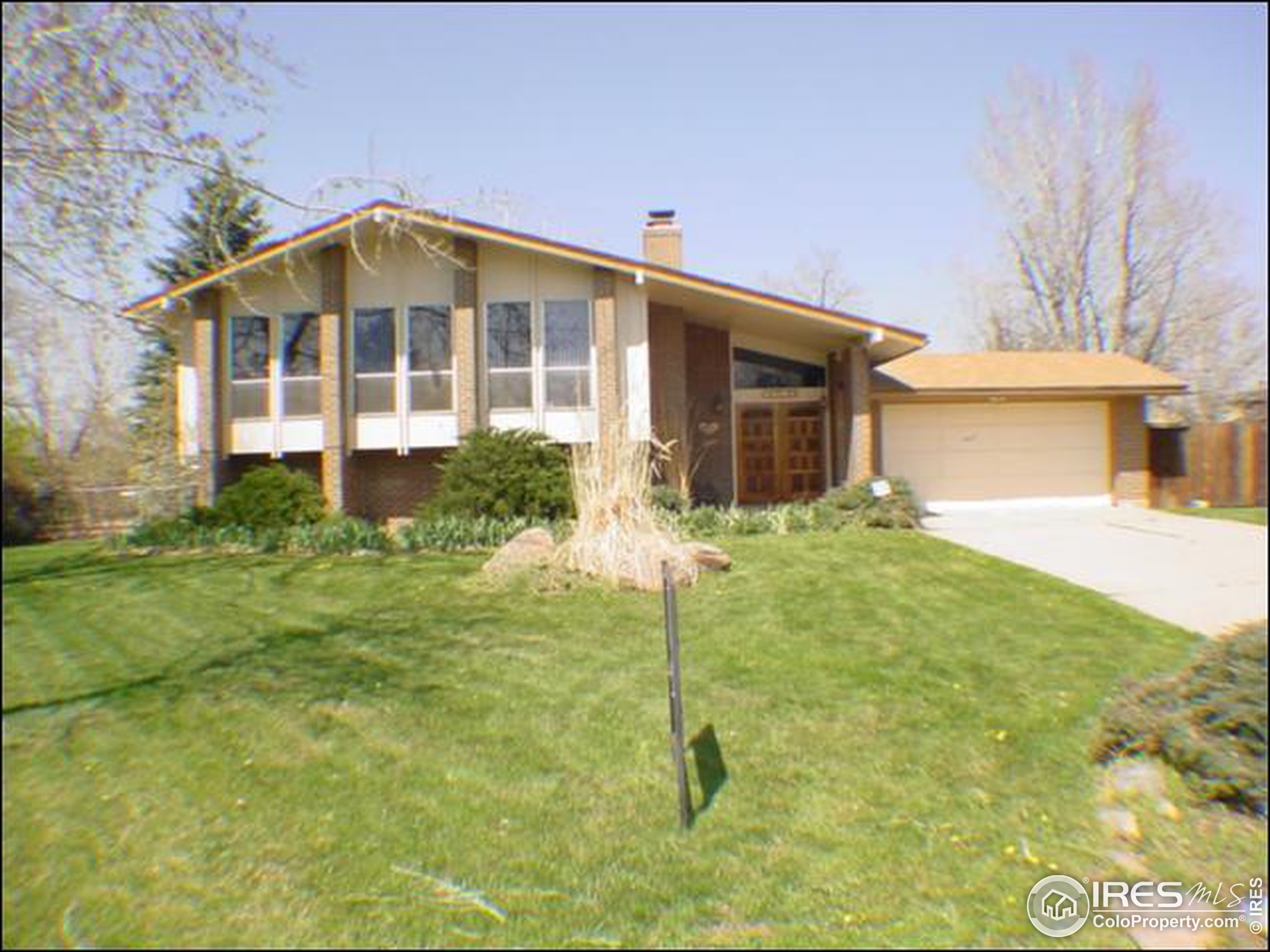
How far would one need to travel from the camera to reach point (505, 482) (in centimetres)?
1159

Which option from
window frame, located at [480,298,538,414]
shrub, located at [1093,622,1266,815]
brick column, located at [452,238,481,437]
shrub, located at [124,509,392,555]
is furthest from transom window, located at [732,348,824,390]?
shrub, located at [1093,622,1266,815]

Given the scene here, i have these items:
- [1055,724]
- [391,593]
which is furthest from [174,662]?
[391,593]

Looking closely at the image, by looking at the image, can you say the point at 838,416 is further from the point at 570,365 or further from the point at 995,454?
the point at 570,365

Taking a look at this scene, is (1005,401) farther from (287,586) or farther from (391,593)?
(287,586)

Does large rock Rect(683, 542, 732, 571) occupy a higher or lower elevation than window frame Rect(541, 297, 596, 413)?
lower

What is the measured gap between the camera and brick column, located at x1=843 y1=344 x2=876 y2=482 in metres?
14.9

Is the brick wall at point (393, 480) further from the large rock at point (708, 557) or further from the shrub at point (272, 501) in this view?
the large rock at point (708, 557)

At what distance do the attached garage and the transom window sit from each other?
1475 millimetres

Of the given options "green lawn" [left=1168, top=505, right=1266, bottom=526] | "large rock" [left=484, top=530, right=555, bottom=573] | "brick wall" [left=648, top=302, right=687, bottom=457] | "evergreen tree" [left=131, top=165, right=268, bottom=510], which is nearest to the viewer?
"green lawn" [left=1168, top=505, right=1266, bottom=526]

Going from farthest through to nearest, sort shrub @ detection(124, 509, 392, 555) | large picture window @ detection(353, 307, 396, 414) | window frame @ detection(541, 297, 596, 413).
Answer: large picture window @ detection(353, 307, 396, 414) < window frame @ detection(541, 297, 596, 413) < shrub @ detection(124, 509, 392, 555)

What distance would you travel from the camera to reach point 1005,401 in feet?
55.1

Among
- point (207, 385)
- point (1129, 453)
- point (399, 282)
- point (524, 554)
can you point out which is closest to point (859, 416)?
point (1129, 453)

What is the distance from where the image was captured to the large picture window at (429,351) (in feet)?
48.3

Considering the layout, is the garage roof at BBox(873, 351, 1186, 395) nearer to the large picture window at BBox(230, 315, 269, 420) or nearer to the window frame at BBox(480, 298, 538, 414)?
the window frame at BBox(480, 298, 538, 414)
